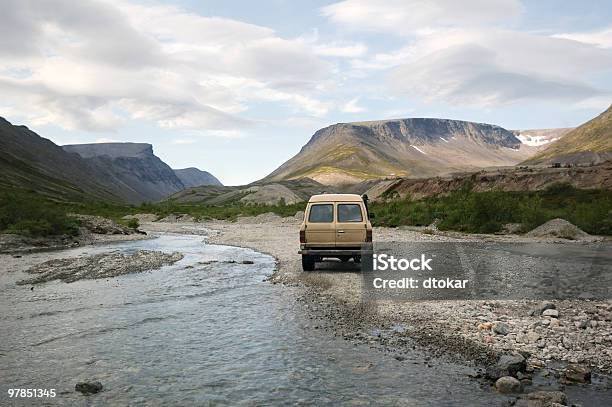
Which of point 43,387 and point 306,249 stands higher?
point 306,249

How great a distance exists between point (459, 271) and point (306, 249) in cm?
648

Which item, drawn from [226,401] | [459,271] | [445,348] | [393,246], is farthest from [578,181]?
[226,401]

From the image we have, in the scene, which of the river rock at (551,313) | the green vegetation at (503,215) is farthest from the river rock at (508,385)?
the green vegetation at (503,215)

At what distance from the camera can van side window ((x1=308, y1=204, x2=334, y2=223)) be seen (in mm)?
19500

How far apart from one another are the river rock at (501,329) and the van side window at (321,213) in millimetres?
9576

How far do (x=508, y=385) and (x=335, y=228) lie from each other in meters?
11.9

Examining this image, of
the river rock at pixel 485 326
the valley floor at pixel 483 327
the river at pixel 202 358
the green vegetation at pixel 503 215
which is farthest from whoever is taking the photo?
the green vegetation at pixel 503 215

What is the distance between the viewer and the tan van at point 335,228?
19.1 metres

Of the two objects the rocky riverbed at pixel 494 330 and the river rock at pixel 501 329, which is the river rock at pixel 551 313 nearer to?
the rocky riverbed at pixel 494 330

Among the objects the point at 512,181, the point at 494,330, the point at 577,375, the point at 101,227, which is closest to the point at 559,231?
the point at 494,330

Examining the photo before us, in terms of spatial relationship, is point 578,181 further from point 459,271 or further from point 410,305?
point 410,305

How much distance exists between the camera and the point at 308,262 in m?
20.2

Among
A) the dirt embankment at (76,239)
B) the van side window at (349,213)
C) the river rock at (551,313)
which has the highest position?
the van side window at (349,213)

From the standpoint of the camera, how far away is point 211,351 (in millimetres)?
9859
